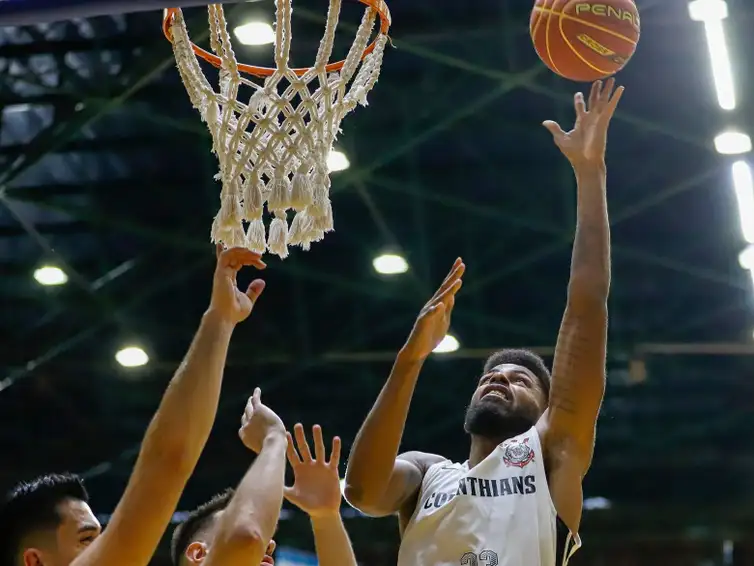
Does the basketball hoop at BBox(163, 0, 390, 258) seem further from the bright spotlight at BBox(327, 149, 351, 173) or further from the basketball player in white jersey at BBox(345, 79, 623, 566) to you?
the bright spotlight at BBox(327, 149, 351, 173)

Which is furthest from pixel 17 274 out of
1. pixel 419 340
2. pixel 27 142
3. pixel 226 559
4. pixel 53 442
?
pixel 226 559

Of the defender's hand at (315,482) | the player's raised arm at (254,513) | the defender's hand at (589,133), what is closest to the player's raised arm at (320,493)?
the defender's hand at (315,482)

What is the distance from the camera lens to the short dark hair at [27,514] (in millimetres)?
2824

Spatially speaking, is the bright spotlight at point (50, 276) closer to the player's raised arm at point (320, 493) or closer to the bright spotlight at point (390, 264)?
the bright spotlight at point (390, 264)

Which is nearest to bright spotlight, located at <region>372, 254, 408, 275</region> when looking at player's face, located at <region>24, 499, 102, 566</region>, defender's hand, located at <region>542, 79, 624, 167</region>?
defender's hand, located at <region>542, 79, 624, 167</region>

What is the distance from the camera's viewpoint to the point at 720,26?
330 inches

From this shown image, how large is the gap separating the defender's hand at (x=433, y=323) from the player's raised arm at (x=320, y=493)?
569 mm

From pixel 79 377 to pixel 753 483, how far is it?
717 centimetres

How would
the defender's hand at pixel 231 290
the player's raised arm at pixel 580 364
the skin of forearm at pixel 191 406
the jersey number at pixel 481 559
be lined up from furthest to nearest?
the player's raised arm at pixel 580 364 → the jersey number at pixel 481 559 → the defender's hand at pixel 231 290 → the skin of forearm at pixel 191 406

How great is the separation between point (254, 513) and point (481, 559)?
107cm

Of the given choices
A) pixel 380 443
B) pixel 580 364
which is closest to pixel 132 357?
pixel 380 443

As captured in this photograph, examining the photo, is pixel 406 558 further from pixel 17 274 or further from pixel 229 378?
pixel 229 378

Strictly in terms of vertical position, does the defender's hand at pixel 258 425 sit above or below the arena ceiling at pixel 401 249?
below

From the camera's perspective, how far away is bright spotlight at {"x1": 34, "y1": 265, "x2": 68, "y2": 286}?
11391mm
